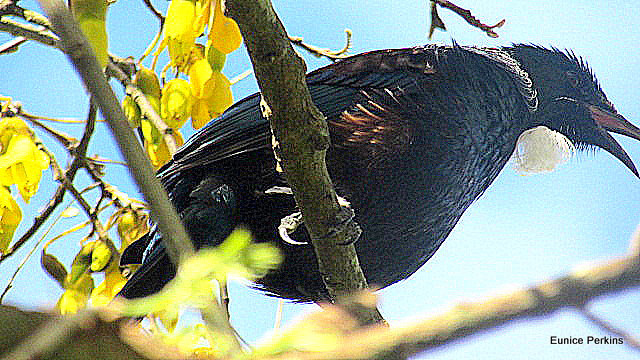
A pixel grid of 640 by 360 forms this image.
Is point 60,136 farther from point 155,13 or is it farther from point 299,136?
point 299,136

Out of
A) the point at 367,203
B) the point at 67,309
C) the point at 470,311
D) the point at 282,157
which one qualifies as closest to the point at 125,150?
the point at 470,311

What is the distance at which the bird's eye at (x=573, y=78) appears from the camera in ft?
7.86

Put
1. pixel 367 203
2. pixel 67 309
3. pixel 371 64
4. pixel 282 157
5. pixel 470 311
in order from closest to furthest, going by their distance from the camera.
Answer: pixel 470 311
pixel 282 157
pixel 67 309
pixel 367 203
pixel 371 64

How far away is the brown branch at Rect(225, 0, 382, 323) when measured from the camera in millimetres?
1217

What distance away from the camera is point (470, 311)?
318 millimetres

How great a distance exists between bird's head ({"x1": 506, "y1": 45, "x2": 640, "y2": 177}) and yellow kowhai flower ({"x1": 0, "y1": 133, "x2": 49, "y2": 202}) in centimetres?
138

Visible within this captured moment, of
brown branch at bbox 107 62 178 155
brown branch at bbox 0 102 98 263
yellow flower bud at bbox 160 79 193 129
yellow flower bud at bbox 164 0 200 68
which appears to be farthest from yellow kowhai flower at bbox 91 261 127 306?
yellow flower bud at bbox 164 0 200 68

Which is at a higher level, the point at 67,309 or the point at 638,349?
the point at 638,349

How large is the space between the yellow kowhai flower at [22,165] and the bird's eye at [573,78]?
1.56 m

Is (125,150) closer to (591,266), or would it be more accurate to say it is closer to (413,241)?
(591,266)

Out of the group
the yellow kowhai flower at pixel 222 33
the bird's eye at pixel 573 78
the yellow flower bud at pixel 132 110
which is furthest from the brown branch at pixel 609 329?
the bird's eye at pixel 573 78

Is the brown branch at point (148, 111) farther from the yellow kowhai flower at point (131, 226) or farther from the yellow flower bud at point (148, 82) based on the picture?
the yellow kowhai flower at point (131, 226)

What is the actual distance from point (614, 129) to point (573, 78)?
22 centimetres

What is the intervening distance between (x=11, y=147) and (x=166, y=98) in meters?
0.33
